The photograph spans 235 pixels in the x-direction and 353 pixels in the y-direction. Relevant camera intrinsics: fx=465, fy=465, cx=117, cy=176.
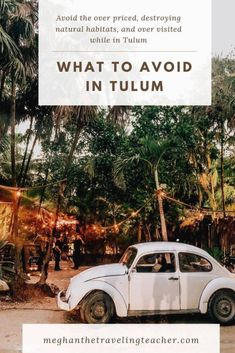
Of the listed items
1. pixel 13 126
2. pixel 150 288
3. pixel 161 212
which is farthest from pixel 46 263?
pixel 13 126

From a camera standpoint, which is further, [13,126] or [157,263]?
[13,126]

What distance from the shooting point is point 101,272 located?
4.02 meters

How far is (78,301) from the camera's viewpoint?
4012 mm

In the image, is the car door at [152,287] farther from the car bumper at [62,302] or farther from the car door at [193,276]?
the car bumper at [62,302]

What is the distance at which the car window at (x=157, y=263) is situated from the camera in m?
4.01

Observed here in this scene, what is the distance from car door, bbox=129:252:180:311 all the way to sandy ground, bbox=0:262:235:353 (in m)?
0.13

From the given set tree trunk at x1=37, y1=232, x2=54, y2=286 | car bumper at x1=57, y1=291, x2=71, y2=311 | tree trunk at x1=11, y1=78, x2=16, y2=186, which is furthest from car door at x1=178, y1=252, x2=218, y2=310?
tree trunk at x1=11, y1=78, x2=16, y2=186

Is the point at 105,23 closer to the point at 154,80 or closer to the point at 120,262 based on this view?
the point at 154,80

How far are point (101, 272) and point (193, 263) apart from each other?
0.81 meters

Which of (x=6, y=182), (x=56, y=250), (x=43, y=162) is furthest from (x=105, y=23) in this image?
(x=56, y=250)

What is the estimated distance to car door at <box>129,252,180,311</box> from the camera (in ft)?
13.1

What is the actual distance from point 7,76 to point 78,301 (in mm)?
2144

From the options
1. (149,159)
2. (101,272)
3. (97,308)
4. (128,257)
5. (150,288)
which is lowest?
(97,308)

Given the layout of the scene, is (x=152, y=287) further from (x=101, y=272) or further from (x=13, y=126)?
(x=13, y=126)
